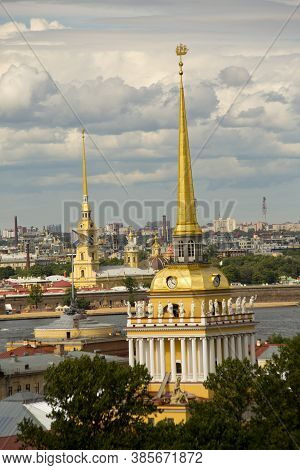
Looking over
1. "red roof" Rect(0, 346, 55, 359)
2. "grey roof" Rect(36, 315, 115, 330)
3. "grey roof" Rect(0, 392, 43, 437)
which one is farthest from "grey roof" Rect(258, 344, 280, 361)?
"grey roof" Rect(36, 315, 115, 330)

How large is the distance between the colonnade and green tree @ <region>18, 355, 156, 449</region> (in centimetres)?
415

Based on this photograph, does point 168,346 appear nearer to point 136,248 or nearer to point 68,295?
point 68,295

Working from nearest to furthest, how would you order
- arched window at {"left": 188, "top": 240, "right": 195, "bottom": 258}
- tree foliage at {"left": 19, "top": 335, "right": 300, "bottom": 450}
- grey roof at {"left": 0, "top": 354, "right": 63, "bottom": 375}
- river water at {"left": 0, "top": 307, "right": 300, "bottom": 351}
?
tree foliage at {"left": 19, "top": 335, "right": 300, "bottom": 450}
arched window at {"left": 188, "top": 240, "right": 195, "bottom": 258}
grey roof at {"left": 0, "top": 354, "right": 63, "bottom": 375}
river water at {"left": 0, "top": 307, "right": 300, "bottom": 351}

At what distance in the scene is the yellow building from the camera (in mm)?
39406

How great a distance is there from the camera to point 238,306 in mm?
41406

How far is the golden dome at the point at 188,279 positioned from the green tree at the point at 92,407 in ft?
16.1

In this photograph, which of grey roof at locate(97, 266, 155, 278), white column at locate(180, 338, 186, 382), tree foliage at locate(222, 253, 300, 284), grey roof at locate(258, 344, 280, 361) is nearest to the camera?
white column at locate(180, 338, 186, 382)

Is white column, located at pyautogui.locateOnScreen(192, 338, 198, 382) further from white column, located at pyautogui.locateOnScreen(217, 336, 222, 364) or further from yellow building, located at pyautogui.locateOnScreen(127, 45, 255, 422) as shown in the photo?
white column, located at pyautogui.locateOnScreen(217, 336, 222, 364)

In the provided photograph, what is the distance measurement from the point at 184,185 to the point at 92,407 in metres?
9.81

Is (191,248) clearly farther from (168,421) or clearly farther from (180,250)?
(168,421)

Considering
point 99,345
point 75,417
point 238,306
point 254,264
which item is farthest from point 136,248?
point 75,417

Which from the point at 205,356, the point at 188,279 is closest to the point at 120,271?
the point at 188,279

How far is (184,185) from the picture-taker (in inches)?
1626
